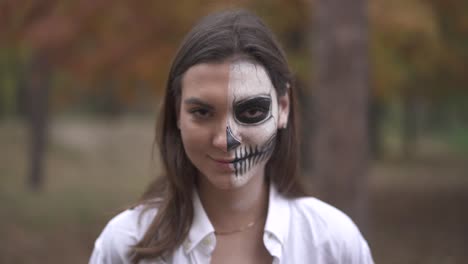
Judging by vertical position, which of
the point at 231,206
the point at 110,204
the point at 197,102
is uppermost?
the point at 197,102

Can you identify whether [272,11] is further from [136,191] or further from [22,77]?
[22,77]

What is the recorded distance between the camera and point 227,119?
201 centimetres

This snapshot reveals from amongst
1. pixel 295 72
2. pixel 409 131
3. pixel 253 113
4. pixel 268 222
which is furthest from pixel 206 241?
pixel 409 131

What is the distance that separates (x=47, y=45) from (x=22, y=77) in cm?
1309

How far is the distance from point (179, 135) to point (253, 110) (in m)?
0.29

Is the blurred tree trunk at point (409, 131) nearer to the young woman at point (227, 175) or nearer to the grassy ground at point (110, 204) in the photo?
the grassy ground at point (110, 204)

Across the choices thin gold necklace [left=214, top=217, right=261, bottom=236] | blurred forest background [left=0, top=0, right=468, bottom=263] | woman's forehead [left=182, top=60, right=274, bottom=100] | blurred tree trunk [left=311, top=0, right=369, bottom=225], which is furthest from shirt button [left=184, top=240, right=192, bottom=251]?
blurred tree trunk [left=311, top=0, right=369, bottom=225]

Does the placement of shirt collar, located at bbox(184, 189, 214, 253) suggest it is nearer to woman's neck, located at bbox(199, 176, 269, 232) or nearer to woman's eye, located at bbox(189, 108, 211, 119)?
woman's neck, located at bbox(199, 176, 269, 232)

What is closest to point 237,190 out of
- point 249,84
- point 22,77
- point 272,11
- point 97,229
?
point 249,84

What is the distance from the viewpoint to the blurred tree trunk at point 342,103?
523 cm

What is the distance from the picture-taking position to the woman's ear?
2.17 m

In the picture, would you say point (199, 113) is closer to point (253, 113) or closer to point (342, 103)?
point (253, 113)

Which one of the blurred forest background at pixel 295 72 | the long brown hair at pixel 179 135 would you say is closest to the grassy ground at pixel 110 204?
the blurred forest background at pixel 295 72

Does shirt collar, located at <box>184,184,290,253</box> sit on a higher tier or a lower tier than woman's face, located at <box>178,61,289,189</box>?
lower
